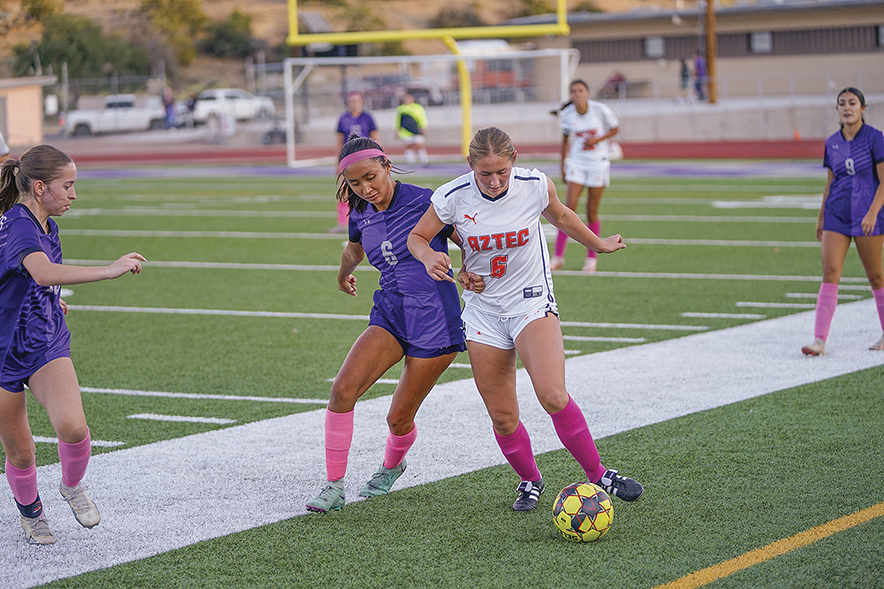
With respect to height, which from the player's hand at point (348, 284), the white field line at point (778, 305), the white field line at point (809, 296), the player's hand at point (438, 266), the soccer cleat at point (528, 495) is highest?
the player's hand at point (438, 266)

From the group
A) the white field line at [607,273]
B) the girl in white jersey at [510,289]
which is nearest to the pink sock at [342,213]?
the white field line at [607,273]

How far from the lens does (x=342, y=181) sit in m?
5.12

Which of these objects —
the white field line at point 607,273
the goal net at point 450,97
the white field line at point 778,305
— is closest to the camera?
the white field line at point 778,305

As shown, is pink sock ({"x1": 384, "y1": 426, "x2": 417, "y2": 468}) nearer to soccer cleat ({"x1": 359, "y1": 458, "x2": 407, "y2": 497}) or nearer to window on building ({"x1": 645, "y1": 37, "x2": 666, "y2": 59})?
soccer cleat ({"x1": 359, "y1": 458, "x2": 407, "y2": 497})

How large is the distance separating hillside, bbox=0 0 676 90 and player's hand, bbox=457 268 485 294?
44.8 m

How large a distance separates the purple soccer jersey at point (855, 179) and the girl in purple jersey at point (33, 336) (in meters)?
5.46

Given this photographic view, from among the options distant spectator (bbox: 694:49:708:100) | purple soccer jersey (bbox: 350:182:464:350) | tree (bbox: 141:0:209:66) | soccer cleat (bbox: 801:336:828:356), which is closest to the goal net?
distant spectator (bbox: 694:49:708:100)

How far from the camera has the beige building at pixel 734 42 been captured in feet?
149

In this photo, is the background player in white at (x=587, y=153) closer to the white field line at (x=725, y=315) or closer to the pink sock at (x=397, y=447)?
the white field line at (x=725, y=315)

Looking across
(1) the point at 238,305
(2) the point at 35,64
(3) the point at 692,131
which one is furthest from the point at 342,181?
(2) the point at 35,64

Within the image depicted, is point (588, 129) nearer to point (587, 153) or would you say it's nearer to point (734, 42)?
point (587, 153)

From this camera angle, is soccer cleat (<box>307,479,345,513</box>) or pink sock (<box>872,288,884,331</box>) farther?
pink sock (<box>872,288,884,331</box>)

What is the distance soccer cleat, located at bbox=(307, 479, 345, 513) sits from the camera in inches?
196

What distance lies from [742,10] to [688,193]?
101 feet
